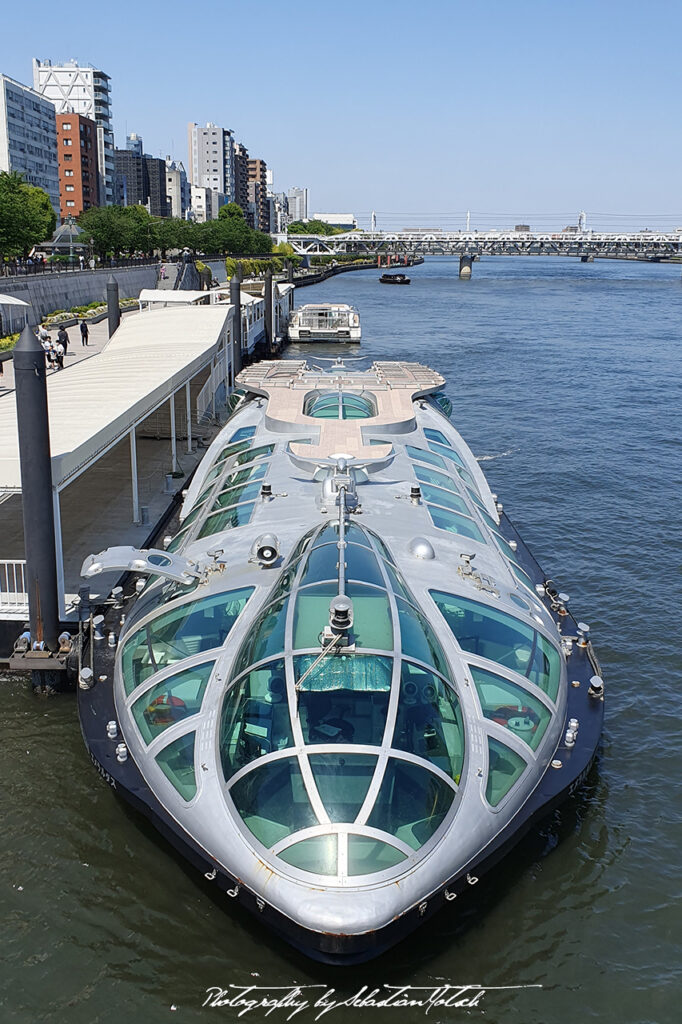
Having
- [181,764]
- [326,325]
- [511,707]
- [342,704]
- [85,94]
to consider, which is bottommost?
[326,325]

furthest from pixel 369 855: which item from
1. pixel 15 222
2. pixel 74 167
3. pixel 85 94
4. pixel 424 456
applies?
pixel 85 94

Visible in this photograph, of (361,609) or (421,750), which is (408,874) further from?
(361,609)

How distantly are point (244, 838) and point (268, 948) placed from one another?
1.92 metres

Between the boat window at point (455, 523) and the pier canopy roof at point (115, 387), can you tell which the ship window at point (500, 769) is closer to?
the boat window at point (455, 523)

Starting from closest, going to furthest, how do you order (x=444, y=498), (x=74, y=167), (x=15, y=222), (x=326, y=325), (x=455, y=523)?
(x=455, y=523) → (x=444, y=498) → (x=15, y=222) → (x=326, y=325) → (x=74, y=167)

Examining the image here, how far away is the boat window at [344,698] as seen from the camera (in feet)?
27.0

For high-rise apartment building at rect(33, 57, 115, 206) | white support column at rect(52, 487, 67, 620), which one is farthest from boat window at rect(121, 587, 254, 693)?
→ high-rise apartment building at rect(33, 57, 115, 206)

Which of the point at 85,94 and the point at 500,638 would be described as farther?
the point at 85,94

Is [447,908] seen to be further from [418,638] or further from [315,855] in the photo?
[418,638]

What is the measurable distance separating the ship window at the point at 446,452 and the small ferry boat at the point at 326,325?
1927 inches

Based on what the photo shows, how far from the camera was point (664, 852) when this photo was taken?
11.4 metres

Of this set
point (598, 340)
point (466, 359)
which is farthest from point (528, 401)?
point (598, 340)

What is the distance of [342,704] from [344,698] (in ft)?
0.21

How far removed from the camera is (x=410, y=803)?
8023mm
